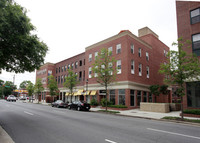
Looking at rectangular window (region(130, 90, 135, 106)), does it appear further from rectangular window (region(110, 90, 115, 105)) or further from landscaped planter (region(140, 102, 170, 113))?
rectangular window (region(110, 90, 115, 105))

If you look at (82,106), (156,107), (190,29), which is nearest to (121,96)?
(156,107)

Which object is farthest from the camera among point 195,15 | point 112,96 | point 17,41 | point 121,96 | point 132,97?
point 112,96

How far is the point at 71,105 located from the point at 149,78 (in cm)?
1566

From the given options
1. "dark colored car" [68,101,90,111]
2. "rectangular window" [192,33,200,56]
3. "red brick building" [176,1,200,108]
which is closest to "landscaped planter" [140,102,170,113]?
"red brick building" [176,1,200,108]

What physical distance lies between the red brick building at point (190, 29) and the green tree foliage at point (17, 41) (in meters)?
16.4

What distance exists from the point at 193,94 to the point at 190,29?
25.8 feet

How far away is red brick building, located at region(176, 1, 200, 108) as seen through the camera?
1706cm

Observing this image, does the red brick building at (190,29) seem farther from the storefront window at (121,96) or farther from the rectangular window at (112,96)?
the rectangular window at (112,96)

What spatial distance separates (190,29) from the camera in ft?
60.0

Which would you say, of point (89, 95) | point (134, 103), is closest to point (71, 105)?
point (89, 95)

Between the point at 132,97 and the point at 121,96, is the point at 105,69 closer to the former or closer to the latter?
the point at 121,96

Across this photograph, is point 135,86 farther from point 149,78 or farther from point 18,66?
point 18,66

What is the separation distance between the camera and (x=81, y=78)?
118 ft

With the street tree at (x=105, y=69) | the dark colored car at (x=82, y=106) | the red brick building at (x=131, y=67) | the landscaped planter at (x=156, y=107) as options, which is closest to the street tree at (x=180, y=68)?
the landscaped planter at (x=156, y=107)
